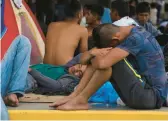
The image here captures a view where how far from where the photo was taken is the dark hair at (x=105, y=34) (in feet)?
14.5

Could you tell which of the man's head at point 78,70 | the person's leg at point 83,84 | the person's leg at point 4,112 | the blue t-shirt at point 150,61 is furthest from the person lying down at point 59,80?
the person's leg at point 4,112

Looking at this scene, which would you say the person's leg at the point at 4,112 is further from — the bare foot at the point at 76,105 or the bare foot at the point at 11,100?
the bare foot at the point at 76,105

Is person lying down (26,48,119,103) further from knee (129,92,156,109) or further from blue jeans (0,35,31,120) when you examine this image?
blue jeans (0,35,31,120)

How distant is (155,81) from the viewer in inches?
176

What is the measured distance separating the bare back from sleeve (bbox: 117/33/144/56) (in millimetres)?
1753

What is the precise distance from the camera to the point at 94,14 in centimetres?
705

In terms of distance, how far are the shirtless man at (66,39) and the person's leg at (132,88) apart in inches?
66.1

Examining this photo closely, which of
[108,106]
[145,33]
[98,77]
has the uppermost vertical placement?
[145,33]

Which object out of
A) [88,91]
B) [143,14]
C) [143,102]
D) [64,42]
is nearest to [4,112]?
[88,91]

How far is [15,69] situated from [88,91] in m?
0.75

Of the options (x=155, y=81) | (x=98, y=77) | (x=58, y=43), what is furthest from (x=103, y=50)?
(x=58, y=43)

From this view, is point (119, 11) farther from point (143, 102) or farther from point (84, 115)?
point (84, 115)

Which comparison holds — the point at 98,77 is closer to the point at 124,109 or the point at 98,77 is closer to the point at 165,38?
the point at 124,109

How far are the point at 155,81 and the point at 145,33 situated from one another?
1.38ft
